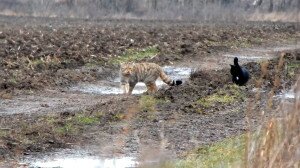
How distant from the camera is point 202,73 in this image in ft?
61.6

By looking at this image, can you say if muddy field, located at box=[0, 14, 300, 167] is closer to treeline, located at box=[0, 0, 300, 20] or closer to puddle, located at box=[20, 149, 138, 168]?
puddle, located at box=[20, 149, 138, 168]

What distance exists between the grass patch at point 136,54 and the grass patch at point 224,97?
7.57m

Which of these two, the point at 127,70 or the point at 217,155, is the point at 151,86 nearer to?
the point at 127,70

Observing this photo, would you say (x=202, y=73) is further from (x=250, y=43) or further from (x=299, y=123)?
(x=250, y=43)

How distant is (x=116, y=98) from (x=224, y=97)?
6.82 feet

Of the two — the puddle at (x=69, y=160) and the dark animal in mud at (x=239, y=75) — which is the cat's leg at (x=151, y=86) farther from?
the puddle at (x=69, y=160)

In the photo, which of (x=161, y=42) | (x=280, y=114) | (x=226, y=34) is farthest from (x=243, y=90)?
(x=226, y=34)

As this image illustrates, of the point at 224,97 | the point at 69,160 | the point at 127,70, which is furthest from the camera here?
the point at 127,70

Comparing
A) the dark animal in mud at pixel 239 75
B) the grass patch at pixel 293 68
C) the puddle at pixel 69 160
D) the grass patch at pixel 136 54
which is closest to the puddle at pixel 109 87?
the dark animal in mud at pixel 239 75

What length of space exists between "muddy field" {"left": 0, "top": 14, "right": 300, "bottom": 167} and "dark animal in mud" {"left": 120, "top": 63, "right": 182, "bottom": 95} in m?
0.56

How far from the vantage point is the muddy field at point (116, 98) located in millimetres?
10273

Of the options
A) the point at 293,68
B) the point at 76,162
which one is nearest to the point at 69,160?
the point at 76,162

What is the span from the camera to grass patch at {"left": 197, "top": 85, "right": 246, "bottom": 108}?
14238 mm

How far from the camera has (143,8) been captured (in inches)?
2648
